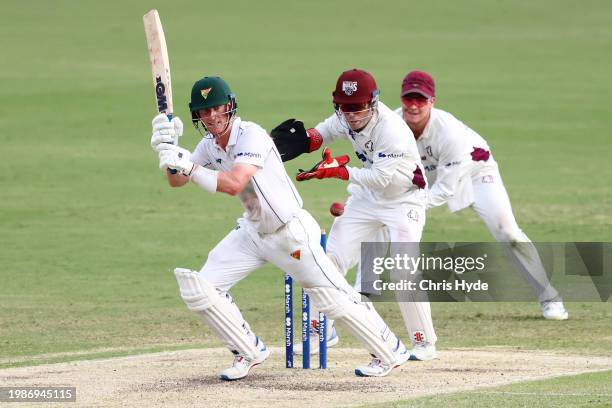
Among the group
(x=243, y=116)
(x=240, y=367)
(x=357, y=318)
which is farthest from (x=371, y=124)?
(x=243, y=116)

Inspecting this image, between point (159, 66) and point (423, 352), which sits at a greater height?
point (159, 66)

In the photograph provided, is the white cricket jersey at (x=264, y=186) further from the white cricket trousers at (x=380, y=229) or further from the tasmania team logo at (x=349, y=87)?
the white cricket trousers at (x=380, y=229)

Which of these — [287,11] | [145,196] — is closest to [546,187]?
[145,196]

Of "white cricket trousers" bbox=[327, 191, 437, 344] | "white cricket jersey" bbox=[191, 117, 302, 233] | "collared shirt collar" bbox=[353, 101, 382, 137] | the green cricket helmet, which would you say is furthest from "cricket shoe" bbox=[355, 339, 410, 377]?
the green cricket helmet

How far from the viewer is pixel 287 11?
42.2m

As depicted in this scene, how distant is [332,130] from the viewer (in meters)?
10.7

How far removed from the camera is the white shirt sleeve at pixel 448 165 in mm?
11336

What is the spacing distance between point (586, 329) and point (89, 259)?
6457mm

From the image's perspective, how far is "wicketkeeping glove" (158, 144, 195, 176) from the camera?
8.39 meters

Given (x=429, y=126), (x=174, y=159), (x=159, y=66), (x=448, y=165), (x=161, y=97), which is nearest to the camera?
(x=174, y=159)

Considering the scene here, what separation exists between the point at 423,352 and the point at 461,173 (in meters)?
1.98

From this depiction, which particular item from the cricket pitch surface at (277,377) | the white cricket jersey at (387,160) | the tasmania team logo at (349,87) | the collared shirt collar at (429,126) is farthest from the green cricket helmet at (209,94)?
the collared shirt collar at (429,126)

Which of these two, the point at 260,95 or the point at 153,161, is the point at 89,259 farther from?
the point at 260,95

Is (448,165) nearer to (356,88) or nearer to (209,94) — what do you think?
(356,88)
